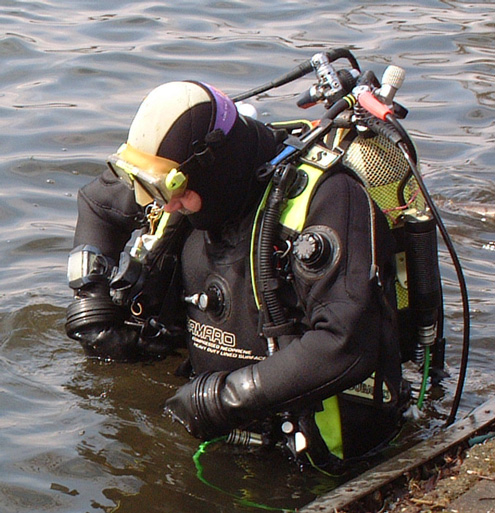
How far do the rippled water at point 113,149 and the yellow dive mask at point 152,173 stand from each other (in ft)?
3.50

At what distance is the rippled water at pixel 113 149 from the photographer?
3.55m

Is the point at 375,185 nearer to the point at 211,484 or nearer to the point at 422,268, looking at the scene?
the point at 422,268

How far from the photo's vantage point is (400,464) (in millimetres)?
2982

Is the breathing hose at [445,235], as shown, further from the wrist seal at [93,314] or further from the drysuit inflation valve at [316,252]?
the wrist seal at [93,314]

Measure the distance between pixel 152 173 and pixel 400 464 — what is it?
115cm

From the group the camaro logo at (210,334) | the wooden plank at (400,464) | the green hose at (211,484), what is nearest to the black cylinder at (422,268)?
the wooden plank at (400,464)

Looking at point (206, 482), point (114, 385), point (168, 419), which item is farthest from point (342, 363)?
point (114, 385)

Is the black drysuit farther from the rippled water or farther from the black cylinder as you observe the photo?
the rippled water

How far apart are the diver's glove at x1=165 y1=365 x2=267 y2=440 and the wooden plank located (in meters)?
0.40

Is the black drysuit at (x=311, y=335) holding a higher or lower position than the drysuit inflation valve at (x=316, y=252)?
lower

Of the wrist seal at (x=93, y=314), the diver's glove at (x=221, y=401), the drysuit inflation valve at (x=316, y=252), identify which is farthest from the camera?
the wrist seal at (x=93, y=314)

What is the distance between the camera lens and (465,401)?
424 cm

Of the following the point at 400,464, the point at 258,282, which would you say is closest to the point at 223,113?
the point at 258,282

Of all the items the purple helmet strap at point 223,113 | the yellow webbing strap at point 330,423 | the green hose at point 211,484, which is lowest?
the green hose at point 211,484
